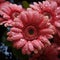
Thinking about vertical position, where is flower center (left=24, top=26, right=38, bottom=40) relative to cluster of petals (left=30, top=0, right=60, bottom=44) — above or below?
below

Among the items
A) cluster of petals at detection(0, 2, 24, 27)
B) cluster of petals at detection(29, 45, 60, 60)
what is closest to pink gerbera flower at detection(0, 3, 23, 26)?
cluster of petals at detection(0, 2, 24, 27)

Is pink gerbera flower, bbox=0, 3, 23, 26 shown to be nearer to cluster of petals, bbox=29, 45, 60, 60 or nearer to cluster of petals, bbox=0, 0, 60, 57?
cluster of petals, bbox=0, 0, 60, 57

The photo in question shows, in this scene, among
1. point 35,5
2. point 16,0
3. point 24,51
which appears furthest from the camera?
point 16,0

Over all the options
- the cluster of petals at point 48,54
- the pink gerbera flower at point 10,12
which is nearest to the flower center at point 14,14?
the pink gerbera flower at point 10,12

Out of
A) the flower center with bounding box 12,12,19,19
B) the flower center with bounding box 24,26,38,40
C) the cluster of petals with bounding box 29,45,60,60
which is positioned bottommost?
the cluster of petals with bounding box 29,45,60,60

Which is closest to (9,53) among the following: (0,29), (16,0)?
(0,29)

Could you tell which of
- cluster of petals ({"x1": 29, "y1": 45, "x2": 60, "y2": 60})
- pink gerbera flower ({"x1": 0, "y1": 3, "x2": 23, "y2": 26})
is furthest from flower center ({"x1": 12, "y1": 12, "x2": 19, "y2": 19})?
cluster of petals ({"x1": 29, "y1": 45, "x2": 60, "y2": 60})

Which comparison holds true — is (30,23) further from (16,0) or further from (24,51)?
(16,0)

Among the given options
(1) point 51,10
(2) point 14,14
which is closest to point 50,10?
(1) point 51,10
